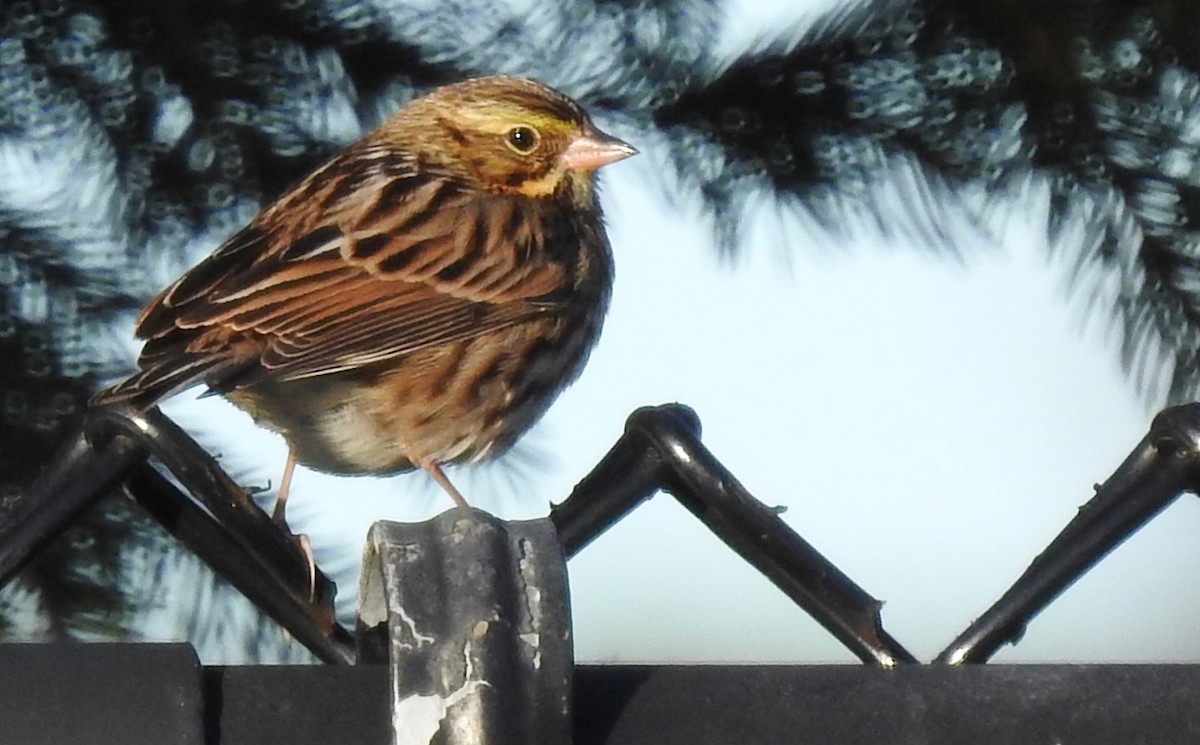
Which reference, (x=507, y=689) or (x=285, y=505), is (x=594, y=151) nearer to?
(x=285, y=505)

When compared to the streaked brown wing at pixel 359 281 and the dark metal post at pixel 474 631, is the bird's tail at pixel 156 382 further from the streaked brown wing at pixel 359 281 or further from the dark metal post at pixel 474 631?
the dark metal post at pixel 474 631

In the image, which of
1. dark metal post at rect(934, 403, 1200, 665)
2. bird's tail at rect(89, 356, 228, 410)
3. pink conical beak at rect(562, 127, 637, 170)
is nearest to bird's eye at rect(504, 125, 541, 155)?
pink conical beak at rect(562, 127, 637, 170)

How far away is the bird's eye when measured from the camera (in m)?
3.07

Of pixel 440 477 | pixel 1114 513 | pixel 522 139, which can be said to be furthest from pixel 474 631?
pixel 522 139

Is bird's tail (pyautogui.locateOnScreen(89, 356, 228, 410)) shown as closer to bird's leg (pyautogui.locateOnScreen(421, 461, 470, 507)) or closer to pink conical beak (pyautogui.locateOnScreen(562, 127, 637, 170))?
bird's leg (pyautogui.locateOnScreen(421, 461, 470, 507))

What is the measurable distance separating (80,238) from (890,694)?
1.35m

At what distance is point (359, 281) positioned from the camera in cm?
274

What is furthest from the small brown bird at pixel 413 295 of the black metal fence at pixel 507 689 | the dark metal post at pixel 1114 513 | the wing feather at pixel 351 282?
the black metal fence at pixel 507 689

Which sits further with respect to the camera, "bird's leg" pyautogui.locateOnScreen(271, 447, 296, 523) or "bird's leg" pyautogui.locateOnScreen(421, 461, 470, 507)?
"bird's leg" pyautogui.locateOnScreen(421, 461, 470, 507)

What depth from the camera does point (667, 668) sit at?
3.28 feet

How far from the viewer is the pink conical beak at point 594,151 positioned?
242cm

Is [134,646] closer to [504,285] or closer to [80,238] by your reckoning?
[80,238]

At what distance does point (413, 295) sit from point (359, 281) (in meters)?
0.08

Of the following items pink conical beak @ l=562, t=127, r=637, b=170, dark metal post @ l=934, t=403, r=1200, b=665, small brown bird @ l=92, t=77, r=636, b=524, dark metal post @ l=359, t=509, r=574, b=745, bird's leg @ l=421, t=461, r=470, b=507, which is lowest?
bird's leg @ l=421, t=461, r=470, b=507
